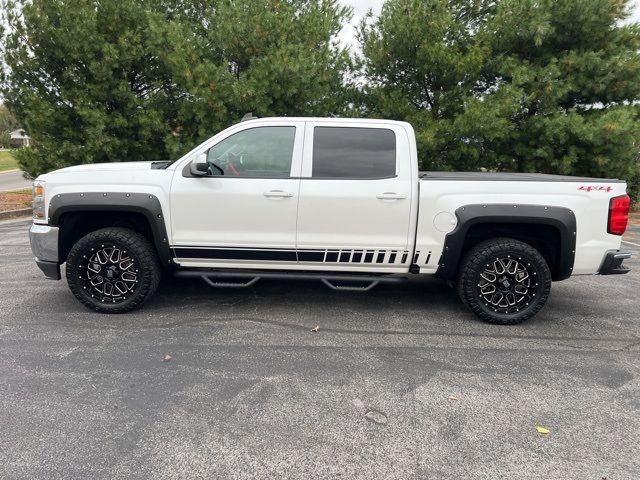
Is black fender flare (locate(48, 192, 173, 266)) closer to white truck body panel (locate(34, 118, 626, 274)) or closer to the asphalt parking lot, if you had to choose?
white truck body panel (locate(34, 118, 626, 274))

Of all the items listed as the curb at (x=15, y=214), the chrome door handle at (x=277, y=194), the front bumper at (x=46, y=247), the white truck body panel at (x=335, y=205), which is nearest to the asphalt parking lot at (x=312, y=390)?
the front bumper at (x=46, y=247)

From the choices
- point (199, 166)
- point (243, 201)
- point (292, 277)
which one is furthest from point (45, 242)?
point (292, 277)

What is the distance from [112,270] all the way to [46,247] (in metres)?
0.66

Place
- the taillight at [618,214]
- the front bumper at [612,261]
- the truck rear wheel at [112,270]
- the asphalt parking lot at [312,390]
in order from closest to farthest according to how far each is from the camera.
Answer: the asphalt parking lot at [312,390] < the taillight at [618,214] < the front bumper at [612,261] < the truck rear wheel at [112,270]

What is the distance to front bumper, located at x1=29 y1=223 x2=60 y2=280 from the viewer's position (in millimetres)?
4668

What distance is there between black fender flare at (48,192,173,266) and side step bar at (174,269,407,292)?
0.63 meters

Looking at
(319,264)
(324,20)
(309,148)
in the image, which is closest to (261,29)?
(324,20)

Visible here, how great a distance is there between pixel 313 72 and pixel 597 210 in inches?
251

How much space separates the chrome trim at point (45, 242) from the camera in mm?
4668

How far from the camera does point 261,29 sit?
31.4ft

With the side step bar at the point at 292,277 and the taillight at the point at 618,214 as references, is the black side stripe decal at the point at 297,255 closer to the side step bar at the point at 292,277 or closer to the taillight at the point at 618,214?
the side step bar at the point at 292,277

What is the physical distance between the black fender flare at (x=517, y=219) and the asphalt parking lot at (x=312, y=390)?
75 centimetres

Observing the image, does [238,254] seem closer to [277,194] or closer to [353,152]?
[277,194]

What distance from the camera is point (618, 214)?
14.5 feet
